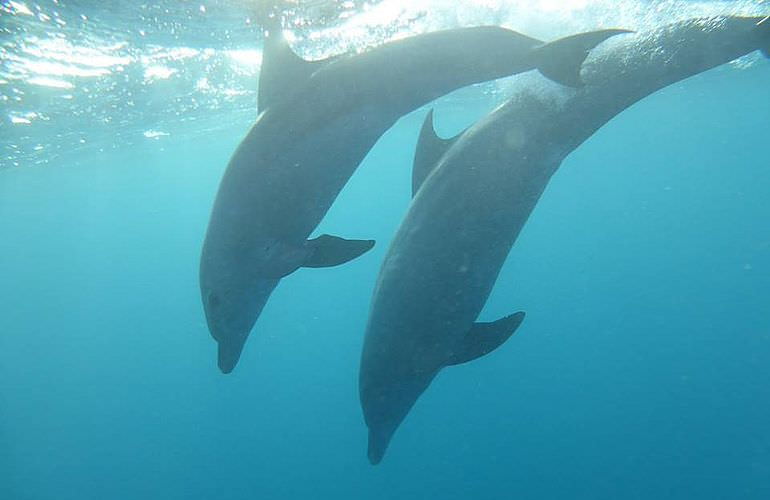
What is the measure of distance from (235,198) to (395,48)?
5.64 feet

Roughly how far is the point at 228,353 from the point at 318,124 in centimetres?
232

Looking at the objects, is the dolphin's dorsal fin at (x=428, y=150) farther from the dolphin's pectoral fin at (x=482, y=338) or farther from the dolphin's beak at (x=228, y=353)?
the dolphin's beak at (x=228, y=353)

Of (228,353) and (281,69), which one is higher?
(281,69)

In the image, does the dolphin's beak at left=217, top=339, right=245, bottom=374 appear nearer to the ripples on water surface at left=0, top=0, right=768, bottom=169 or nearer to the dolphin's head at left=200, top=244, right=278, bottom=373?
the dolphin's head at left=200, top=244, right=278, bottom=373

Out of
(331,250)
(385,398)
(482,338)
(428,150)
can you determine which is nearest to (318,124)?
(428,150)

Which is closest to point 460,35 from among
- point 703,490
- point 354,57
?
point 354,57

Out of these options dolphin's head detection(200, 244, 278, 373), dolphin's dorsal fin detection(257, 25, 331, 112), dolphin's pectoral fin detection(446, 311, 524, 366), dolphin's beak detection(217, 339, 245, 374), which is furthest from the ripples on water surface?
dolphin's pectoral fin detection(446, 311, 524, 366)

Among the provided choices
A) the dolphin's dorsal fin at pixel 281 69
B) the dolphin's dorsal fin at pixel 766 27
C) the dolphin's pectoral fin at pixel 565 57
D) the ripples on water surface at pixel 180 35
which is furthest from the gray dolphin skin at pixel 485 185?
the ripples on water surface at pixel 180 35

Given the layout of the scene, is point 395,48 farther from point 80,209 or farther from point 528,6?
point 80,209

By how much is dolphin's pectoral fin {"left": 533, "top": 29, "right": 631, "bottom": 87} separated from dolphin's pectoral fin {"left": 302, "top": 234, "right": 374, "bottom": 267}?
6.33 ft

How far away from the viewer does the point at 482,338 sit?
523 centimetres

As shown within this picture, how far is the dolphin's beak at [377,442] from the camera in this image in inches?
226

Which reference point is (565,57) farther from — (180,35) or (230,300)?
(180,35)

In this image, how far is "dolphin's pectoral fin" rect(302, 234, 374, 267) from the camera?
506cm
